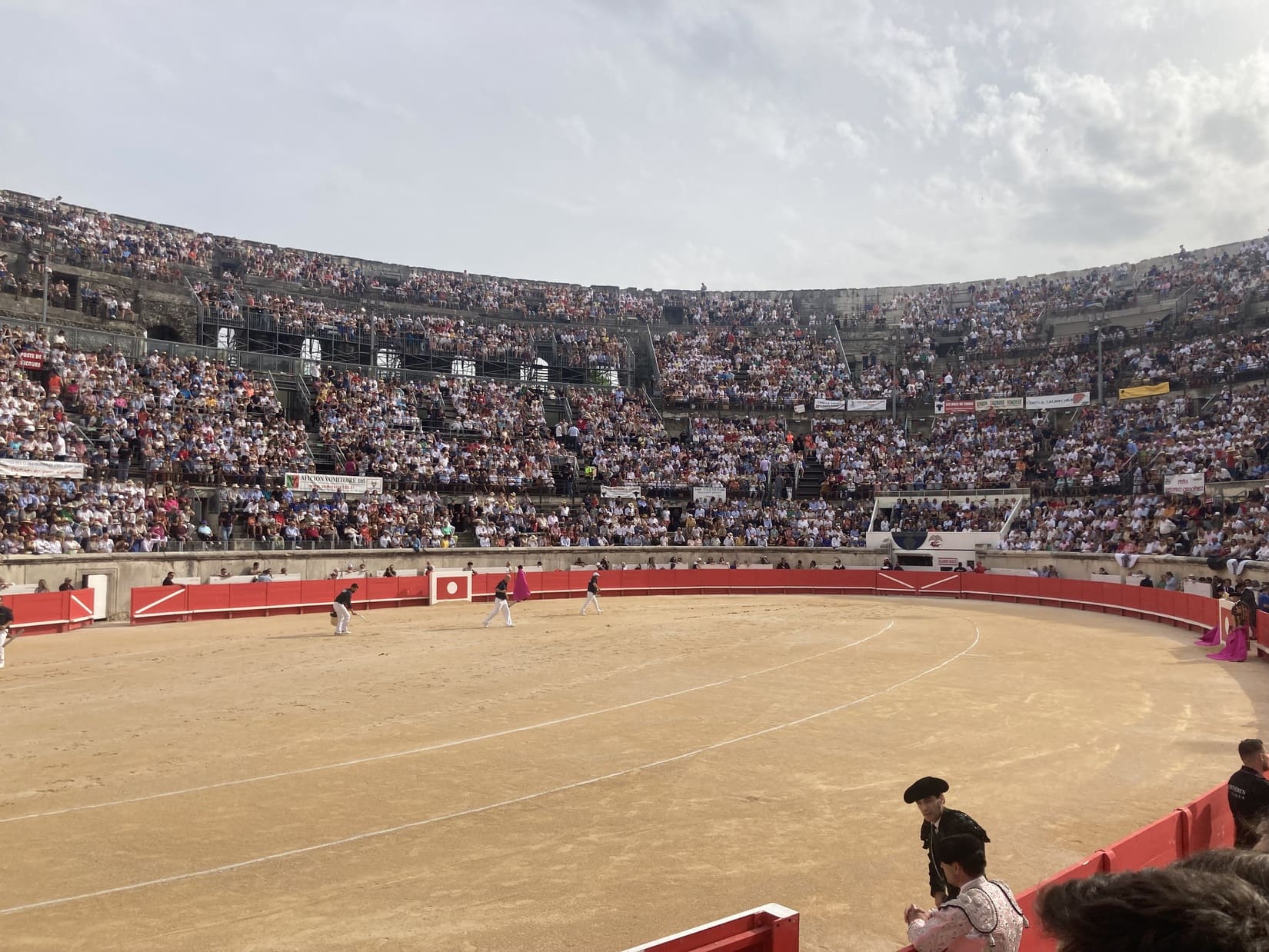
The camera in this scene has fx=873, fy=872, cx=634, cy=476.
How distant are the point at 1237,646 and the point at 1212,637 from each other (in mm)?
2510

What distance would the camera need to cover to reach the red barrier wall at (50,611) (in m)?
21.8

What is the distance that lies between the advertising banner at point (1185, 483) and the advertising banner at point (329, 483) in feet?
92.2

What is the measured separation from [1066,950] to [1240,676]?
58.1 feet

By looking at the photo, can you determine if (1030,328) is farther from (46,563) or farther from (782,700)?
(46,563)

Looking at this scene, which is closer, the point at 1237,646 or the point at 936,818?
the point at 936,818

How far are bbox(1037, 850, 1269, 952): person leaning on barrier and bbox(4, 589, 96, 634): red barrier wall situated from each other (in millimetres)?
25553

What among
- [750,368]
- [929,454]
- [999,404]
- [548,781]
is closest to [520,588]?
[548,781]

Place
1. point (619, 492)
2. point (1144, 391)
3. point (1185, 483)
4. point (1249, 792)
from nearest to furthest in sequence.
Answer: point (1249, 792) → point (1185, 483) → point (1144, 391) → point (619, 492)

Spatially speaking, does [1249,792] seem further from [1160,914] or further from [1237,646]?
[1237,646]

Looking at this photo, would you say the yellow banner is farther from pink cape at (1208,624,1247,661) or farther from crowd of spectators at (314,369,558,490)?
crowd of spectators at (314,369,558,490)

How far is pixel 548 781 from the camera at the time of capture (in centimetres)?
947

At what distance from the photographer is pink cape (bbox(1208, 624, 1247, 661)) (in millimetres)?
17312

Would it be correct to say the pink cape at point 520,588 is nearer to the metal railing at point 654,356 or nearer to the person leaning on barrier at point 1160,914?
the metal railing at point 654,356

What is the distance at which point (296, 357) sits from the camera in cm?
3722
